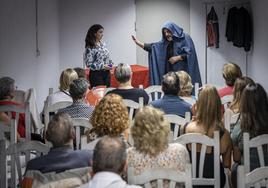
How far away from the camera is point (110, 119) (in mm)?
3799

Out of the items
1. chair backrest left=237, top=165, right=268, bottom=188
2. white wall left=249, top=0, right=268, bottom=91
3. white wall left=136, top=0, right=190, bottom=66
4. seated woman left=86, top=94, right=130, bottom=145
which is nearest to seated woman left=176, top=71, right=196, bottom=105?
seated woman left=86, top=94, right=130, bottom=145

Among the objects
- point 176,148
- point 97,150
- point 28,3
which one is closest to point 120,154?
point 97,150

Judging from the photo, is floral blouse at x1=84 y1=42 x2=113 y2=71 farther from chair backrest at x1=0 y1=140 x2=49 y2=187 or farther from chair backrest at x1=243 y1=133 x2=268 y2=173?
chair backrest at x1=243 y1=133 x2=268 y2=173

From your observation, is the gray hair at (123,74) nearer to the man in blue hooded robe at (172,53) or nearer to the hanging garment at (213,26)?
the man in blue hooded robe at (172,53)

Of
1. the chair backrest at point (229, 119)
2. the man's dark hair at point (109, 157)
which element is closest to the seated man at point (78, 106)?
the chair backrest at point (229, 119)

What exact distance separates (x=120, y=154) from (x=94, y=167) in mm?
137

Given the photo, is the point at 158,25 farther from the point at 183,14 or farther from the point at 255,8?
the point at 255,8

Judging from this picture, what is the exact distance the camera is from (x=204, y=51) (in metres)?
10.2

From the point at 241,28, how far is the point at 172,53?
2035 millimetres

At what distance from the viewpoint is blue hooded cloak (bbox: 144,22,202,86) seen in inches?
316

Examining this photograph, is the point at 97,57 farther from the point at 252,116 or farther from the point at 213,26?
the point at 252,116

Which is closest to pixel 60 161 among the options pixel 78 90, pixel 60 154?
pixel 60 154

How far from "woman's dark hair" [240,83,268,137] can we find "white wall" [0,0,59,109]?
3.87 m

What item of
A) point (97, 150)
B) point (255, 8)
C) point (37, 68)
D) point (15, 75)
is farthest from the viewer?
point (255, 8)
